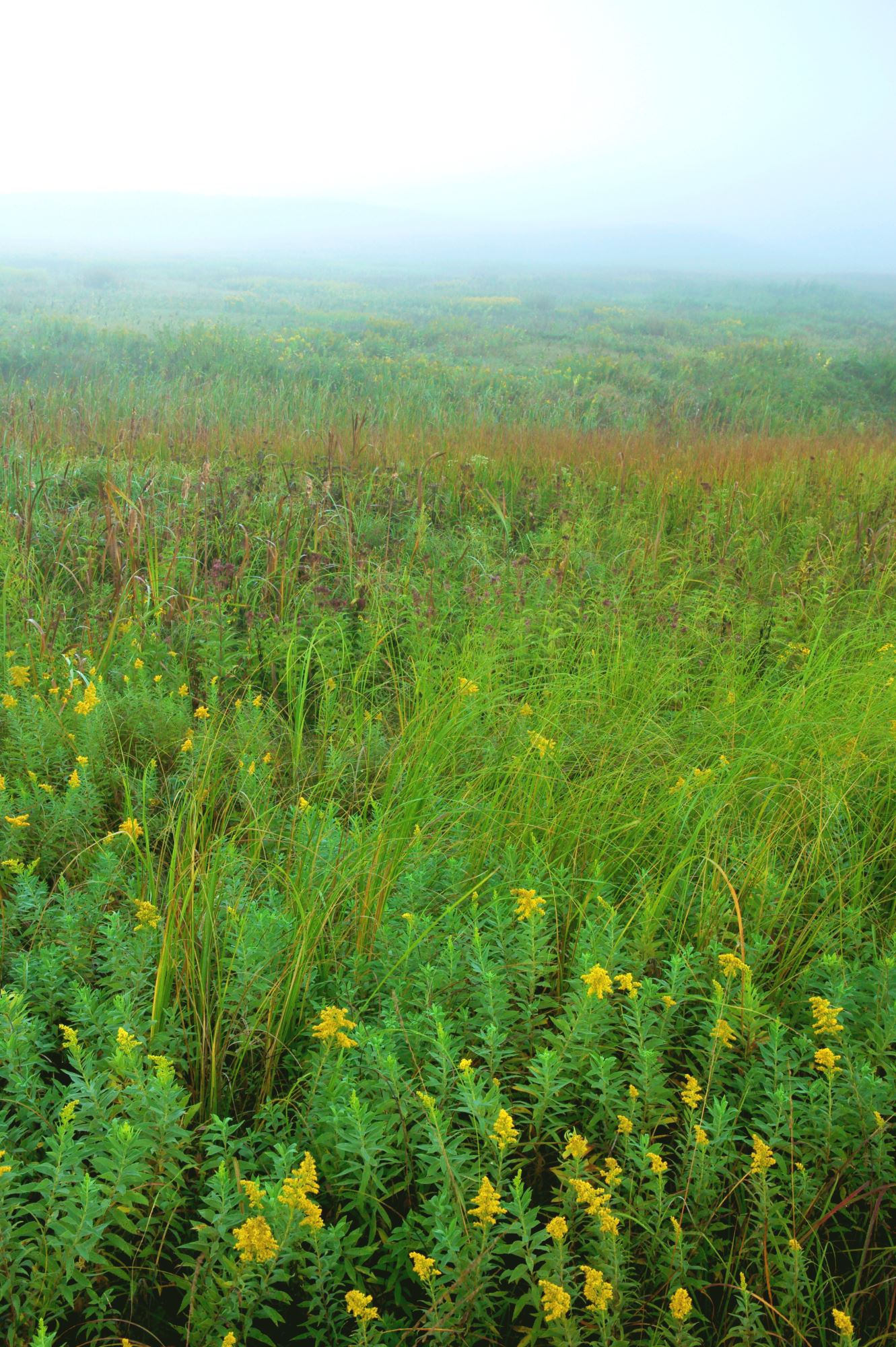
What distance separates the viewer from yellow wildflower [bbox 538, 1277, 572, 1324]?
1.19m

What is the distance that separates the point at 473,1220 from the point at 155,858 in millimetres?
1368

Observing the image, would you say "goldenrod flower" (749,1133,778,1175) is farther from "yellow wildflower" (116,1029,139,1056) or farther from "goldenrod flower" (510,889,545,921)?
"yellow wildflower" (116,1029,139,1056)

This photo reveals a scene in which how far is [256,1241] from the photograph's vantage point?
1212mm

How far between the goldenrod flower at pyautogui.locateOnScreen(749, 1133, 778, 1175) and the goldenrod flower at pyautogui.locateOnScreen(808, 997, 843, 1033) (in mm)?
284

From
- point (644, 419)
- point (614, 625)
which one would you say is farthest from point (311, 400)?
point (614, 625)

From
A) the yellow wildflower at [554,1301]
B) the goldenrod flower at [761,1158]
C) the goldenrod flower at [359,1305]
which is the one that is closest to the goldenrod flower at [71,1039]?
the goldenrod flower at [359,1305]

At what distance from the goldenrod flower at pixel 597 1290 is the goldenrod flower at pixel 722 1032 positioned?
1.65 ft

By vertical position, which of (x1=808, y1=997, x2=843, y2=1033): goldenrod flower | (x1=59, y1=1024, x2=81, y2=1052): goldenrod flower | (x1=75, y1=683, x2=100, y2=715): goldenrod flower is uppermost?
(x1=75, y1=683, x2=100, y2=715): goldenrod flower

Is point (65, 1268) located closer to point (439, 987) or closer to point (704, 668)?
point (439, 987)

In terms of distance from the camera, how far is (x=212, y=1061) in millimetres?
1587

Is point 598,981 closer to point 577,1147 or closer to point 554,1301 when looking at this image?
point 577,1147

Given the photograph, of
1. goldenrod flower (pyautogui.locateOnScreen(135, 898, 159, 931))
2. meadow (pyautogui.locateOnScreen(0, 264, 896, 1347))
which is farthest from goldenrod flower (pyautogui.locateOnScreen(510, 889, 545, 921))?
goldenrod flower (pyautogui.locateOnScreen(135, 898, 159, 931))

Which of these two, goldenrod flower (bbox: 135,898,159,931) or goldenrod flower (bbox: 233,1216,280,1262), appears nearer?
goldenrod flower (bbox: 233,1216,280,1262)

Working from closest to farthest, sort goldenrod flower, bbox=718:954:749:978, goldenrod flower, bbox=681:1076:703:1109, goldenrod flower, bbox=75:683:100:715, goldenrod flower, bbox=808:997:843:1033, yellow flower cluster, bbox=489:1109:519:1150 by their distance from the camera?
yellow flower cluster, bbox=489:1109:519:1150 → goldenrod flower, bbox=681:1076:703:1109 → goldenrod flower, bbox=808:997:843:1033 → goldenrod flower, bbox=718:954:749:978 → goldenrod flower, bbox=75:683:100:715
